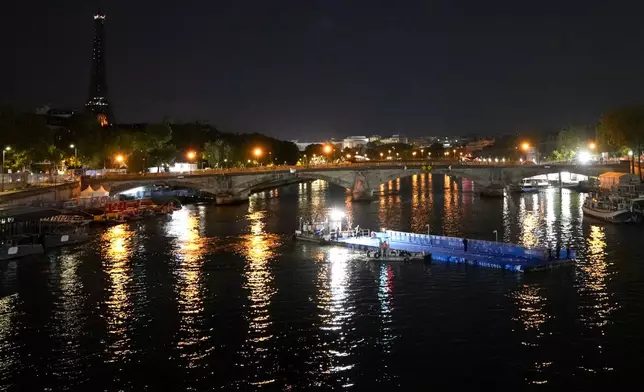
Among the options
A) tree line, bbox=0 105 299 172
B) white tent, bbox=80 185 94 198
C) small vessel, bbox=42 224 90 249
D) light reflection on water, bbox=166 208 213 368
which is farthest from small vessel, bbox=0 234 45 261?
tree line, bbox=0 105 299 172

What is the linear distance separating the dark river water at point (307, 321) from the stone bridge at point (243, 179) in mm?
32671

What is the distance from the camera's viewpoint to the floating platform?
39.2 metres

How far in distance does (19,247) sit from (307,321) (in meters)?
27.1

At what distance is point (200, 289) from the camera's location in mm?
35406

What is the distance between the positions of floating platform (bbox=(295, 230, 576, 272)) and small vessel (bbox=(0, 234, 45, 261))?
20522 millimetres

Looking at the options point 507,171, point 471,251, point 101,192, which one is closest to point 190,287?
point 471,251

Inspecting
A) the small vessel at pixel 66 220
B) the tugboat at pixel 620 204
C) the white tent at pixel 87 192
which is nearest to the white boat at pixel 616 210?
the tugboat at pixel 620 204

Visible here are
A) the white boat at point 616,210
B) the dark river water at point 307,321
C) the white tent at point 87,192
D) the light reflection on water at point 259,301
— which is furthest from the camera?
the white tent at point 87,192

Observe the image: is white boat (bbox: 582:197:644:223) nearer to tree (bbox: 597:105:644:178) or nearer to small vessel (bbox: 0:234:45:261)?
tree (bbox: 597:105:644:178)

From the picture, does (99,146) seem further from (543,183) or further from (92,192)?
(543,183)

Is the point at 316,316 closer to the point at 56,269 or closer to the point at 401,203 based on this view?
the point at 56,269

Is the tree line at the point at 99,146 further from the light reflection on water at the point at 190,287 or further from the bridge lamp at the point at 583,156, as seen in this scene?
the bridge lamp at the point at 583,156

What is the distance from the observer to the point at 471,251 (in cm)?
4291

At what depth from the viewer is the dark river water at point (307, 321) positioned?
22.6 m
